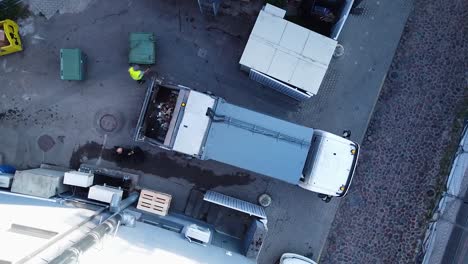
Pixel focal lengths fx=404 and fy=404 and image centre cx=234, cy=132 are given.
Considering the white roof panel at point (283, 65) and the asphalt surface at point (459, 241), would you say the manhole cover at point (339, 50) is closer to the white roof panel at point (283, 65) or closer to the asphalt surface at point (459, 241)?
the white roof panel at point (283, 65)

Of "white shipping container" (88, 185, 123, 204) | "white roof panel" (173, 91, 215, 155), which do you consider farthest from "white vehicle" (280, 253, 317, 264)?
"white shipping container" (88, 185, 123, 204)

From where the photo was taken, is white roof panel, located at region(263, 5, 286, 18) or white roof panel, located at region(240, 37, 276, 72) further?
white roof panel, located at region(263, 5, 286, 18)

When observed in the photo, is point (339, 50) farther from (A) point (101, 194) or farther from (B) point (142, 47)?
(A) point (101, 194)

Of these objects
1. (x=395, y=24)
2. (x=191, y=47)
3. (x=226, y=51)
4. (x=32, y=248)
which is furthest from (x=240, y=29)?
(x=32, y=248)

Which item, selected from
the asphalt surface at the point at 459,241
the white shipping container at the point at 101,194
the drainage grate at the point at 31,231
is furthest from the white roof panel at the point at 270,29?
the asphalt surface at the point at 459,241

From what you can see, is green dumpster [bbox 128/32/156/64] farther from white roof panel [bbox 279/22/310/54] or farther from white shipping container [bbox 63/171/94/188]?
white roof panel [bbox 279/22/310/54]

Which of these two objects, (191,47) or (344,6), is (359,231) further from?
(191,47)

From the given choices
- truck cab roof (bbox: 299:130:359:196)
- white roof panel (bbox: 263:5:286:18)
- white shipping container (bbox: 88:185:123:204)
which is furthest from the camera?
white shipping container (bbox: 88:185:123:204)
